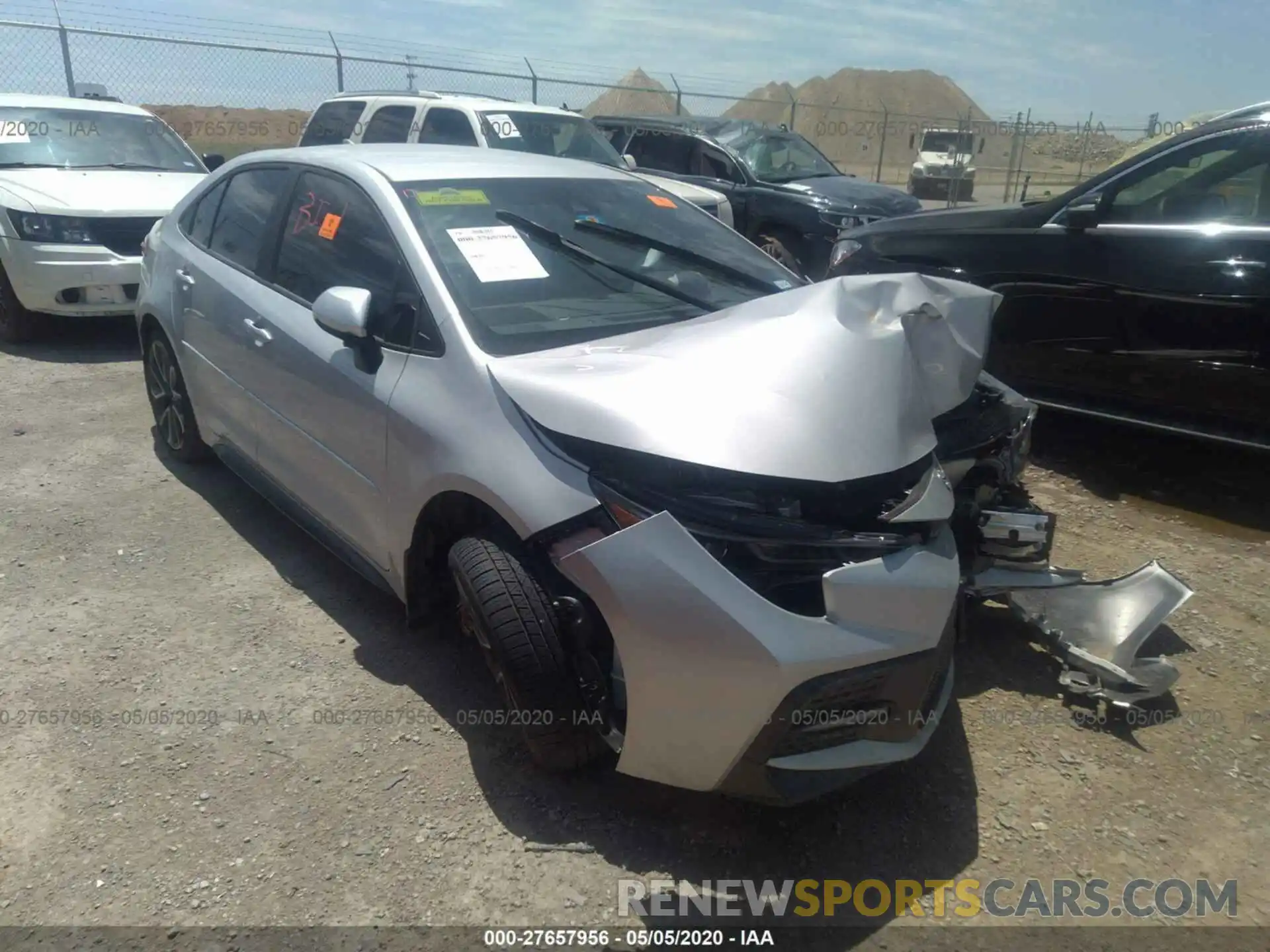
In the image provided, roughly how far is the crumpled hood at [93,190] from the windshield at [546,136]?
108 inches

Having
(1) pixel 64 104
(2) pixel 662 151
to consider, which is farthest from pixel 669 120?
(1) pixel 64 104

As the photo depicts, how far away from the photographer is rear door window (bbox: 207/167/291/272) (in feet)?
12.9

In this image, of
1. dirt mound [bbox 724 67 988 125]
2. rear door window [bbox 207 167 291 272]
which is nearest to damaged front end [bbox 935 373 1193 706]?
rear door window [bbox 207 167 291 272]

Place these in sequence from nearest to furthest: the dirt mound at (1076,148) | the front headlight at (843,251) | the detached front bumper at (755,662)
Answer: the detached front bumper at (755,662) → the front headlight at (843,251) → the dirt mound at (1076,148)

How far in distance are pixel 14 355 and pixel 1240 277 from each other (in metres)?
7.98

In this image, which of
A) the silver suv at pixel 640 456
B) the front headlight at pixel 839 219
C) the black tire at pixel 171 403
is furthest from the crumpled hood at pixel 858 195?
the black tire at pixel 171 403

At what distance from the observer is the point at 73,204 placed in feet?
23.0

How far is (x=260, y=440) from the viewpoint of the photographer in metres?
3.87

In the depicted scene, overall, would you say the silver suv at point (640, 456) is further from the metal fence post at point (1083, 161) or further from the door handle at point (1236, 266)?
the metal fence post at point (1083, 161)

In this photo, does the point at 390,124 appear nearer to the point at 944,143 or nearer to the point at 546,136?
the point at 546,136

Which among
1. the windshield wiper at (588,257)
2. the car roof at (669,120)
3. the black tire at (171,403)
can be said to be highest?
the car roof at (669,120)

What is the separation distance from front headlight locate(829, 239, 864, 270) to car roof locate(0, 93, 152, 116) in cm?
649

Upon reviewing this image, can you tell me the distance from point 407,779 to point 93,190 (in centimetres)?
653

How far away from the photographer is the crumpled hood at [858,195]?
941 cm
